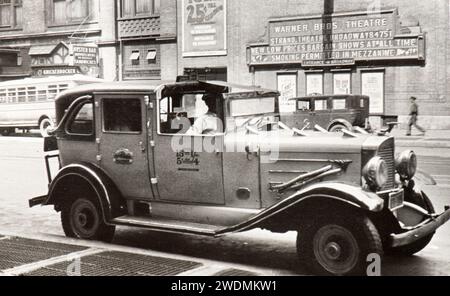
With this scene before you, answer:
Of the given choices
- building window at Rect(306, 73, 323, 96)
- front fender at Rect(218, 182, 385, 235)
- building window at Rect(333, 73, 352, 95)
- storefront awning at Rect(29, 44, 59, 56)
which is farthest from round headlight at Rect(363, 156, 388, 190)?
storefront awning at Rect(29, 44, 59, 56)

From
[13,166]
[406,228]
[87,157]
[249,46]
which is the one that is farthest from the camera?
[249,46]

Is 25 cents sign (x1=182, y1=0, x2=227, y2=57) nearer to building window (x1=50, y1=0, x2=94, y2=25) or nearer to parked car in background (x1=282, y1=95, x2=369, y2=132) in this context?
building window (x1=50, y1=0, x2=94, y2=25)

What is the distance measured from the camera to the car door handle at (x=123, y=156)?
6508 millimetres

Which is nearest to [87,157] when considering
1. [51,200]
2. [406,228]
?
[51,200]

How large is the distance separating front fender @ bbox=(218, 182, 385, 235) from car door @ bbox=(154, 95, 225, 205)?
2.44 ft

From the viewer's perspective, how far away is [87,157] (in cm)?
683

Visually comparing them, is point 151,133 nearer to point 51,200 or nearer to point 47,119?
point 51,200

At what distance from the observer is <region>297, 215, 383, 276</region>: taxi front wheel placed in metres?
5.02

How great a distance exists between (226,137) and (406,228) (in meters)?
1.88

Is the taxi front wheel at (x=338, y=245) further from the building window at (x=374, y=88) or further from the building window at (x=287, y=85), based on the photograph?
the building window at (x=287, y=85)

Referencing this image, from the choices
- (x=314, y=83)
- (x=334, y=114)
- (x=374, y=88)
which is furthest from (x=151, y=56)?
(x=334, y=114)

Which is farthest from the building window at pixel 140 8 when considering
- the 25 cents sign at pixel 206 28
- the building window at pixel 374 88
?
the building window at pixel 374 88

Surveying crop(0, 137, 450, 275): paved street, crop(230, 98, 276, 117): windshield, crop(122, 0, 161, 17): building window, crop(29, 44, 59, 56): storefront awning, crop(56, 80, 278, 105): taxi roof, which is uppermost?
crop(122, 0, 161, 17): building window
